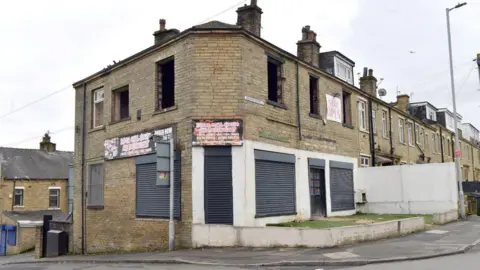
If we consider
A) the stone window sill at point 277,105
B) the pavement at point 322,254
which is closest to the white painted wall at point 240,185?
the pavement at point 322,254

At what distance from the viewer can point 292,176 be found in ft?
54.6

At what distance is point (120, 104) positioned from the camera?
18.8m

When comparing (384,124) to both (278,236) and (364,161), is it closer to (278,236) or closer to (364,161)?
(364,161)

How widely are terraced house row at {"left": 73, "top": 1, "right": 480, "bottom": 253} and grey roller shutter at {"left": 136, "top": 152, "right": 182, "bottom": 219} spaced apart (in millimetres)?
37

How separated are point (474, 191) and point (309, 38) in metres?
11.9

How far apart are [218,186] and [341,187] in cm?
839

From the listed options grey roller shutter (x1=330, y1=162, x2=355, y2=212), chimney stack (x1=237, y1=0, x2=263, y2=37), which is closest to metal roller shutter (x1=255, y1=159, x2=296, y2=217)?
grey roller shutter (x1=330, y1=162, x2=355, y2=212)

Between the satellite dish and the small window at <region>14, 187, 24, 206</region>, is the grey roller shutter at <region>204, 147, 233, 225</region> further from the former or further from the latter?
the small window at <region>14, 187, 24, 206</region>

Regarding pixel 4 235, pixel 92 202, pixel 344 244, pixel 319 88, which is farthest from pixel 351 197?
pixel 4 235

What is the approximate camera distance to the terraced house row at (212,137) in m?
14.1

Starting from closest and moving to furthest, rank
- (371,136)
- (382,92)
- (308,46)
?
(308,46) < (371,136) < (382,92)

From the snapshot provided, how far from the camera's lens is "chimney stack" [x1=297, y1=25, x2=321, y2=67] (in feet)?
69.0

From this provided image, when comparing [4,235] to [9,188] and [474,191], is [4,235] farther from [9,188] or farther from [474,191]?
[474,191]

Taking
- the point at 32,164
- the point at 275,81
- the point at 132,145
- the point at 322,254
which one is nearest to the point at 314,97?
the point at 275,81
